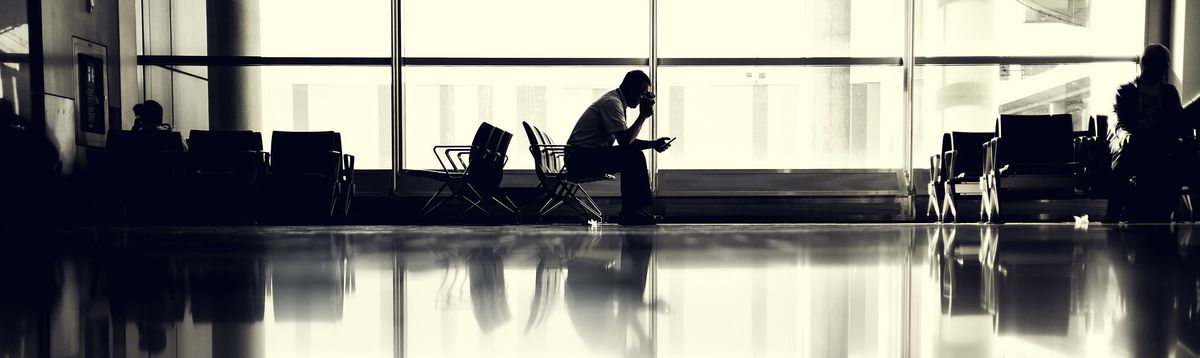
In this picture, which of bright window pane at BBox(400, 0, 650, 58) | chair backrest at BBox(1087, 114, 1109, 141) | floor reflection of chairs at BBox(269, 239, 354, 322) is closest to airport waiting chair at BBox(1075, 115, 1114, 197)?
chair backrest at BBox(1087, 114, 1109, 141)

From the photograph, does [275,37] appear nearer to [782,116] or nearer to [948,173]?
[782,116]

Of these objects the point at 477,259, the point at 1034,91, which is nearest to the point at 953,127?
the point at 1034,91

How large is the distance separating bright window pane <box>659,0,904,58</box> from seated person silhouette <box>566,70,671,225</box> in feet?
11.4

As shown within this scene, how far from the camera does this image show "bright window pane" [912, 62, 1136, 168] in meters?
8.77

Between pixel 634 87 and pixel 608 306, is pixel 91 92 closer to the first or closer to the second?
pixel 634 87

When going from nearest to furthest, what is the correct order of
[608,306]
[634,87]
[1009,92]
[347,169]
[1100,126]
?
[608,306]
[634,87]
[1100,126]
[347,169]
[1009,92]

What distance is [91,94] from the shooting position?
24.9 ft

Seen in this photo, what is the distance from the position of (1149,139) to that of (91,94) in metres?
8.01

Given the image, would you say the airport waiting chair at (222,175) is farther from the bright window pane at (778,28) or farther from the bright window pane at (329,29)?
the bright window pane at (778,28)

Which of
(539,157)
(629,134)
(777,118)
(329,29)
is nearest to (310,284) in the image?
(629,134)

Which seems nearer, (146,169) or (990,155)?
(990,155)

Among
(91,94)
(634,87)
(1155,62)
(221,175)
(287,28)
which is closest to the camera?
(1155,62)

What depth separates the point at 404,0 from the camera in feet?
29.1

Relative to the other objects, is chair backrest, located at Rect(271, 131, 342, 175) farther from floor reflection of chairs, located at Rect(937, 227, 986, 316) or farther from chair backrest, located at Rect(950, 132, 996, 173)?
floor reflection of chairs, located at Rect(937, 227, 986, 316)
